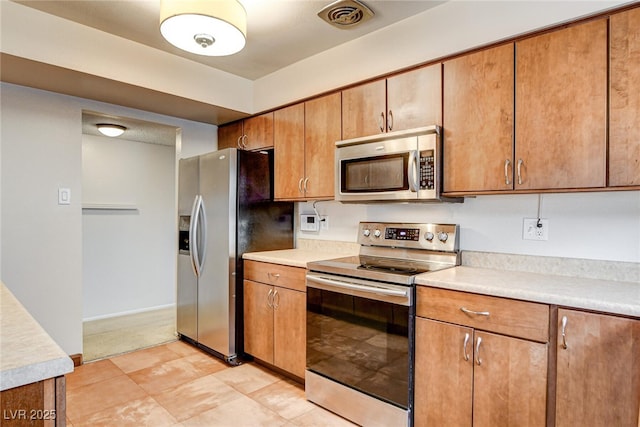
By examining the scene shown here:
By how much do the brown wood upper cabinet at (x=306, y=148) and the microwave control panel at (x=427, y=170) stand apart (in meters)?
0.71

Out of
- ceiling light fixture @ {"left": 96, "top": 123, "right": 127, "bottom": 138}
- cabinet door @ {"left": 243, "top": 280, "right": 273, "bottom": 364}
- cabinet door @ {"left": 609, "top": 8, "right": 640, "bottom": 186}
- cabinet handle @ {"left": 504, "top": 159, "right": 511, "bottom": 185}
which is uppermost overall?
ceiling light fixture @ {"left": 96, "top": 123, "right": 127, "bottom": 138}

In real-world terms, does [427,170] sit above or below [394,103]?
below

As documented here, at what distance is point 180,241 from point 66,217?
869mm

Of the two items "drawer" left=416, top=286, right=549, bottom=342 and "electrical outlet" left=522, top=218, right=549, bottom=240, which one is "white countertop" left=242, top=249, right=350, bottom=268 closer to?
"drawer" left=416, top=286, right=549, bottom=342

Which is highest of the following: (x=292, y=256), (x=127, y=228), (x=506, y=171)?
(x=506, y=171)

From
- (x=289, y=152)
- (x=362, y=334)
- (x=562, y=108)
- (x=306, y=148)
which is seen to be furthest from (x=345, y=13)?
(x=362, y=334)

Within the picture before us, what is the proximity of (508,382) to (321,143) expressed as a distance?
183cm

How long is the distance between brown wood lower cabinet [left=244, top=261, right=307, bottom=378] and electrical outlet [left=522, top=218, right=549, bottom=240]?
1.32 meters

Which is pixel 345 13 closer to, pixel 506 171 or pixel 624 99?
pixel 506 171

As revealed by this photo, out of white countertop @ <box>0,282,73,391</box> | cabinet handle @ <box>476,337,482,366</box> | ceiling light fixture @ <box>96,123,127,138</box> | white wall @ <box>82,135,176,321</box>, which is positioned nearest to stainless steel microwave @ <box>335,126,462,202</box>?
cabinet handle @ <box>476,337,482,366</box>

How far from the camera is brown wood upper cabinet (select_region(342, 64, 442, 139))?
6.88 feet

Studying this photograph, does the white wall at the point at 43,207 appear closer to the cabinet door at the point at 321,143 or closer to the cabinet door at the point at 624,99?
the cabinet door at the point at 321,143

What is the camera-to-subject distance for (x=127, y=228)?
426cm

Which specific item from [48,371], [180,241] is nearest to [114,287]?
[180,241]
